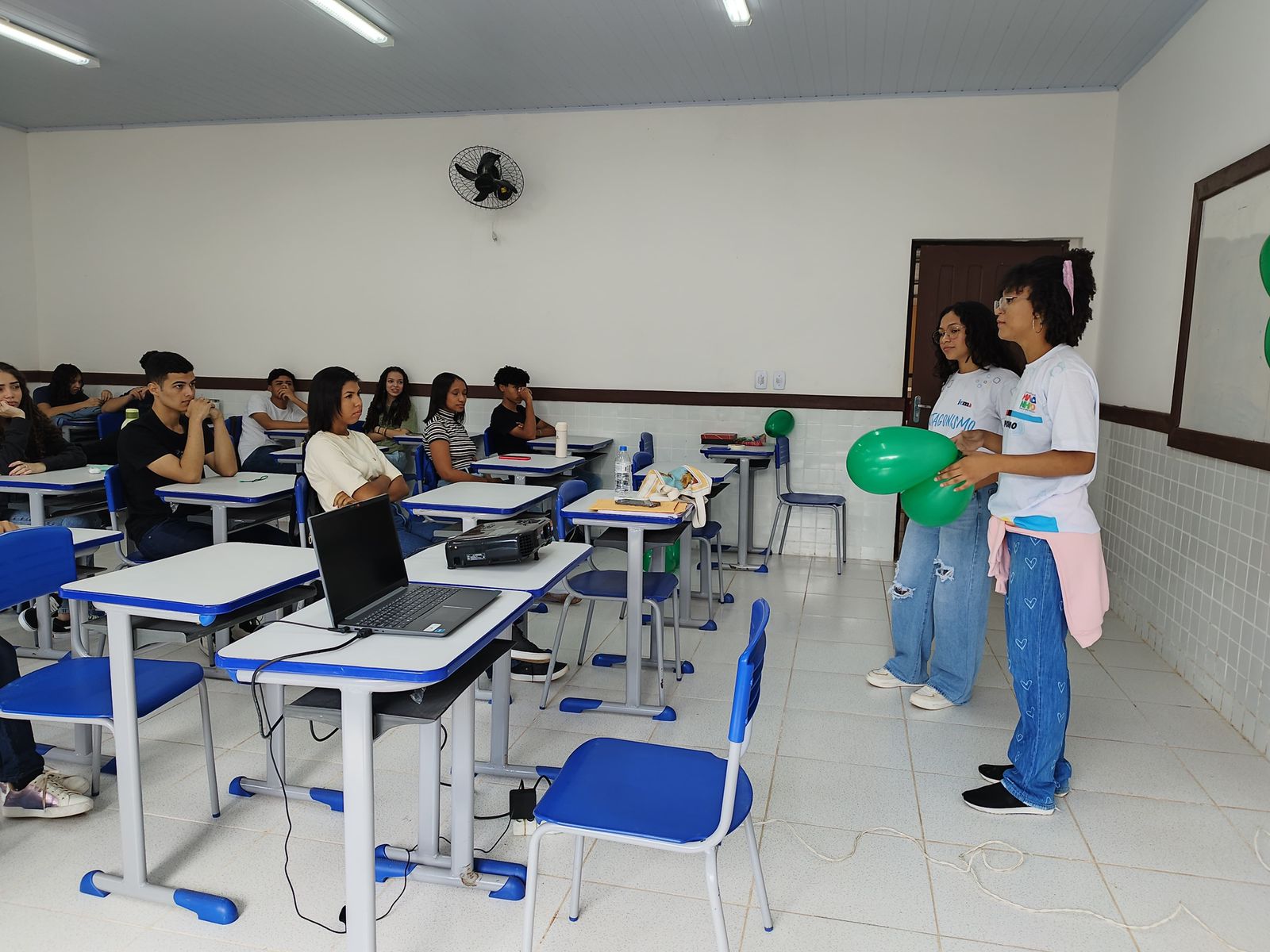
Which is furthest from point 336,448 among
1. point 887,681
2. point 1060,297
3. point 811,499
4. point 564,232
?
point 564,232

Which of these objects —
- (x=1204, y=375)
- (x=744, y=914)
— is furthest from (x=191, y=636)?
(x=1204, y=375)

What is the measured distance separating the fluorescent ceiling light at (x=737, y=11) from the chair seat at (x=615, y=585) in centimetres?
→ 280

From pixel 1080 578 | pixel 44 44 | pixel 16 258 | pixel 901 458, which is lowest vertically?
pixel 1080 578

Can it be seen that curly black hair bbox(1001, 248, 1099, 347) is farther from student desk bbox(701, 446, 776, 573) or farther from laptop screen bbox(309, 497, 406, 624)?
student desk bbox(701, 446, 776, 573)

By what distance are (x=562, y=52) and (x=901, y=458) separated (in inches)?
148

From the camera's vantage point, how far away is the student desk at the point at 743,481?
5570 millimetres

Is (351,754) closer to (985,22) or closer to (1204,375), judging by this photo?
(1204,375)

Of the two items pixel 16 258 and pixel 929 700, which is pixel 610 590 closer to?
pixel 929 700

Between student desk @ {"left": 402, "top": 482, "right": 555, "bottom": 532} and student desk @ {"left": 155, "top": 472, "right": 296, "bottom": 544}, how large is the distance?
578mm

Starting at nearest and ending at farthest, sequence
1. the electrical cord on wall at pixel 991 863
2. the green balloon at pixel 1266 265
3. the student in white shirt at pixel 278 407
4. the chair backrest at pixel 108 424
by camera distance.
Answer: the electrical cord on wall at pixel 991 863
the green balloon at pixel 1266 265
the chair backrest at pixel 108 424
the student in white shirt at pixel 278 407

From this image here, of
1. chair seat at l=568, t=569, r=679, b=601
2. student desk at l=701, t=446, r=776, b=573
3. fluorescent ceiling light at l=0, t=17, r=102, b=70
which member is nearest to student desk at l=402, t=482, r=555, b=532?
chair seat at l=568, t=569, r=679, b=601

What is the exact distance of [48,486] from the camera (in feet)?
12.2

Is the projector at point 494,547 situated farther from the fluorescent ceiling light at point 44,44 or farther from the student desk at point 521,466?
the fluorescent ceiling light at point 44,44

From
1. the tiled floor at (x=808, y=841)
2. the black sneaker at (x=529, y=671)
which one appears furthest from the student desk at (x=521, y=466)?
the tiled floor at (x=808, y=841)
